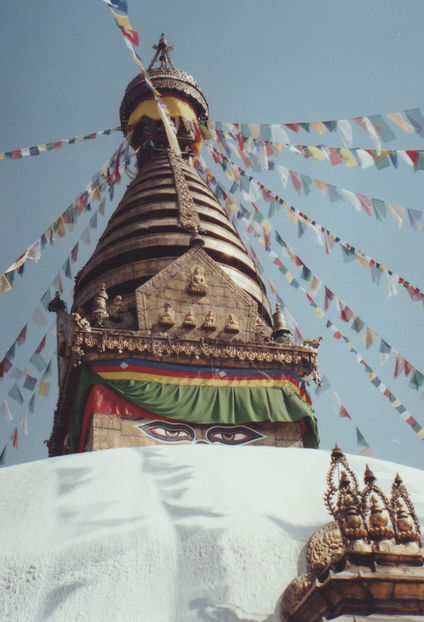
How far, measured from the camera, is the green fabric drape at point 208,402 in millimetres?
9164

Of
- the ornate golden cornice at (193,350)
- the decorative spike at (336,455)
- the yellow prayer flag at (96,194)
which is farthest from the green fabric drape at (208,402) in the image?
the yellow prayer flag at (96,194)

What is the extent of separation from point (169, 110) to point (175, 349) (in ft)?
29.2

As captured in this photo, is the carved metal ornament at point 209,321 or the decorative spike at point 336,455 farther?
the carved metal ornament at point 209,321

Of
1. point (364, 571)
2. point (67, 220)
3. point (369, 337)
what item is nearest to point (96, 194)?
point (67, 220)

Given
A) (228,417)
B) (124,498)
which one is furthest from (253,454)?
(228,417)

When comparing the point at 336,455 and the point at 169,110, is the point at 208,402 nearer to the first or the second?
the point at 336,455

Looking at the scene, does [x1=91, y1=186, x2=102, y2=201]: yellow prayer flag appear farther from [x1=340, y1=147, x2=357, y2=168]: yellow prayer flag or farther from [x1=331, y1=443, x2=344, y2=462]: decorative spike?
[x1=331, y1=443, x2=344, y2=462]: decorative spike

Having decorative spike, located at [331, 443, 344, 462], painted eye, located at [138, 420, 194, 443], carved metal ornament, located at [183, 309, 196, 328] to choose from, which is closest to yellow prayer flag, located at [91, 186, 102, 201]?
carved metal ornament, located at [183, 309, 196, 328]

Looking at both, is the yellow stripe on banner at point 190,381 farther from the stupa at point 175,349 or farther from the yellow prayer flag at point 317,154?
the yellow prayer flag at point 317,154

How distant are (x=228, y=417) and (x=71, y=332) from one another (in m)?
2.61

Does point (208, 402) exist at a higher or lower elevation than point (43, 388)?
lower

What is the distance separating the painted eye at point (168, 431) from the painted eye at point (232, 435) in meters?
0.29

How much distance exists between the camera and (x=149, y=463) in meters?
5.33

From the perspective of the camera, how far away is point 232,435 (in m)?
9.31
